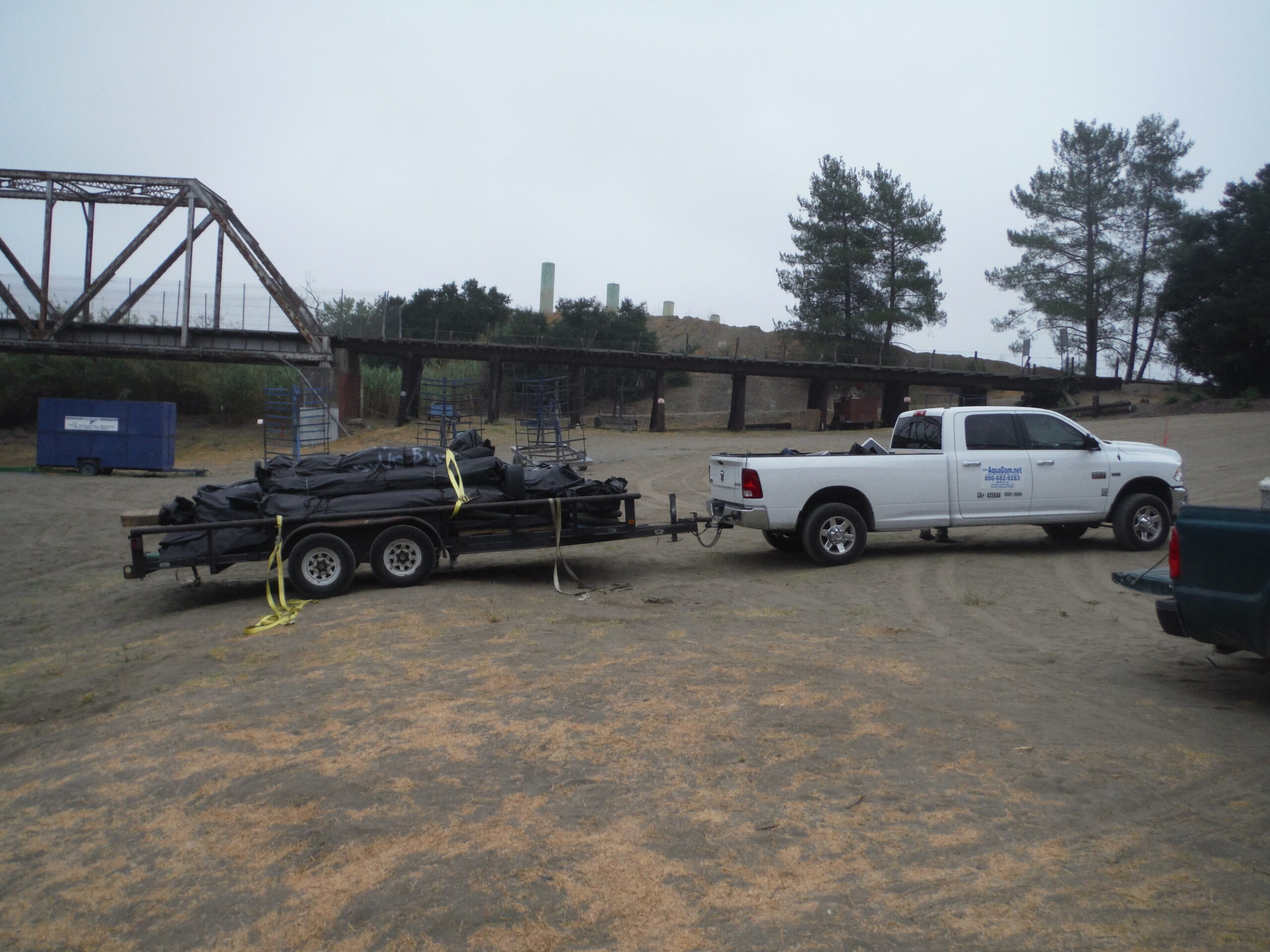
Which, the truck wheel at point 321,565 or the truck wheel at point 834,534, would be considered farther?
the truck wheel at point 834,534

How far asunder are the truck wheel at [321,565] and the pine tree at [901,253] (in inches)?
1855

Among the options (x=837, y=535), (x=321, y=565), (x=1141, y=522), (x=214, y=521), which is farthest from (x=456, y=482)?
(x=1141, y=522)

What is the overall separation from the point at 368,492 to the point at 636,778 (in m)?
6.02

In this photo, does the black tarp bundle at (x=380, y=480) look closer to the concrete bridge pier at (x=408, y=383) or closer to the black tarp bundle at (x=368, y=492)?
the black tarp bundle at (x=368, y=492)

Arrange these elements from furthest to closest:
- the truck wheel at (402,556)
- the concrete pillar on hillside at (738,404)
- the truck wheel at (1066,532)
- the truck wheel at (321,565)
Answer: the concrete pillar on hillside at (738,404) < the truck wheel at (1066,532) < the truck wheel at (402,556) < the truck wheel at (321,565)

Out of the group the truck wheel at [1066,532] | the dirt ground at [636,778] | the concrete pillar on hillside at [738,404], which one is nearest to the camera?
the dirt ground at [636,778]

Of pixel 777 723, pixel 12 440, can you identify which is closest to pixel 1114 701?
pixel 777 723

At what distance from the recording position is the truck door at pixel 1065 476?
38.4 feet

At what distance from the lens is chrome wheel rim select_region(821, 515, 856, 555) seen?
11141 mm

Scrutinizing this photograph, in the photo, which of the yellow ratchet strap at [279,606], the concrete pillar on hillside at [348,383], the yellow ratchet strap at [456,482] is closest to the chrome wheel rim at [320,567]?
the yellow ratchet strap at [279,606]

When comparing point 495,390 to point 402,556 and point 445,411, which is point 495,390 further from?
point 402,556

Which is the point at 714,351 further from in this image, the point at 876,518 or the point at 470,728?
the point at 470,728

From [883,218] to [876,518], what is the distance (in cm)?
4600

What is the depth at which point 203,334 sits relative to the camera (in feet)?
138
